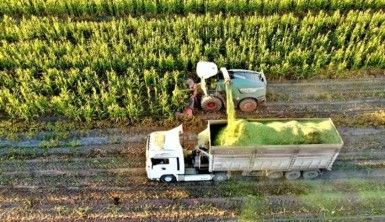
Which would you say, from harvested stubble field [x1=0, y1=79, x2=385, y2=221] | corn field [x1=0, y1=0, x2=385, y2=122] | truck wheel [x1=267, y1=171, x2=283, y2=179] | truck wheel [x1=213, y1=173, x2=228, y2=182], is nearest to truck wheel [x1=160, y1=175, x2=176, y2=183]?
harvested stubble field [x1=0, y1=79, x2=385, y2=221]

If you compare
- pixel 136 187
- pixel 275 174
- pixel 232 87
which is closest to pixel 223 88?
pixel 232 87

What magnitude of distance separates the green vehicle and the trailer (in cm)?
229

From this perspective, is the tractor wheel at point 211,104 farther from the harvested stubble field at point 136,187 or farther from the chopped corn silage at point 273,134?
the chopped corn silage at point 273,134

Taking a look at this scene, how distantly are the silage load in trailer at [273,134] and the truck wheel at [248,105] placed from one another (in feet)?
9.19

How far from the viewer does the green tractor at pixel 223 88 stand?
18.6m

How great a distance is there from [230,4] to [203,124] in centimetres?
810

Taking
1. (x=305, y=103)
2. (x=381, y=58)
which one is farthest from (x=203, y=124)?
(x=381, y=58)

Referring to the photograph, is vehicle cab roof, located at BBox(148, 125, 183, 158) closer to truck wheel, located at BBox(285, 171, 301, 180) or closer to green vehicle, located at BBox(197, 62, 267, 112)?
green vehicle, located at BBox(197, 62, 267, 112)

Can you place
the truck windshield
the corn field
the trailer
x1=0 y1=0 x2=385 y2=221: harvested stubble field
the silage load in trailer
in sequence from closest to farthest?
the trailer
the silage load in trailer
the truck windshield
x1=0 y1=0 x2=385 y2=221: harvested stubble field
the corn field

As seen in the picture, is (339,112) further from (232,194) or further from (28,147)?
(28,147)

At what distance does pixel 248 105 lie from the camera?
19.1 metres

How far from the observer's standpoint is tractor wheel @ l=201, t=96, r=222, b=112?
18578mm

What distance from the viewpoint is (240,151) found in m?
15.3

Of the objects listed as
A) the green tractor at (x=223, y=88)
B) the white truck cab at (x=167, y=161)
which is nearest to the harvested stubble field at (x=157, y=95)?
the white truck cab at (x=167, y=161)
